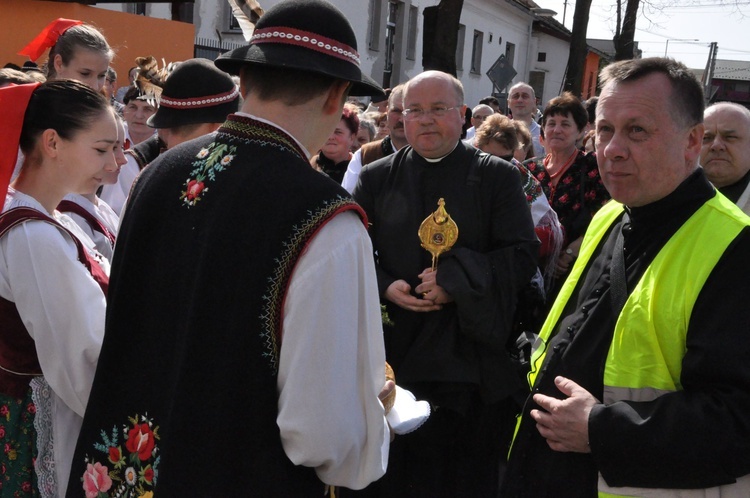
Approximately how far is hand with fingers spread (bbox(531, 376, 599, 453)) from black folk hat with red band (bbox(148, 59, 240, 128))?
6.04 ft

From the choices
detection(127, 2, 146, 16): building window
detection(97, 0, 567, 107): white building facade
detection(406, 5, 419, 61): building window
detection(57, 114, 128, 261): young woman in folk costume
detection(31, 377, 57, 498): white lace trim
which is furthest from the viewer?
detection(406, 5, 419, 61): building window

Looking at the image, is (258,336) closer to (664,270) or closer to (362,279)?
(362,279)

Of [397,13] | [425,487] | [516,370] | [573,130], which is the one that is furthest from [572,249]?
[397,13]

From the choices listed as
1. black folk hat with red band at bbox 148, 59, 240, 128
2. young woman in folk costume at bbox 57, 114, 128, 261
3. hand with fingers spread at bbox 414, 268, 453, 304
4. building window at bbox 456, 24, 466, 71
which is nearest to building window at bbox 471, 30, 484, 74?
building window at bbox 456, 24, 466, 71

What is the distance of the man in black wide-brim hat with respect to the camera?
5.39 feet

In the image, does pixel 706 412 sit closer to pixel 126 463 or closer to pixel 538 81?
pixel 126 463

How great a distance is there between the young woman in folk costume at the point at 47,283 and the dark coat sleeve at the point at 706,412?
5.04ft

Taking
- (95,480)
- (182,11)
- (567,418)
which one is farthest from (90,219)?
(182,11)

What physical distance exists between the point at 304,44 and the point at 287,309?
63 centimetres

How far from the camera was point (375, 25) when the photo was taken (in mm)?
24000

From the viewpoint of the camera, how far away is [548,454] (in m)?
2.27

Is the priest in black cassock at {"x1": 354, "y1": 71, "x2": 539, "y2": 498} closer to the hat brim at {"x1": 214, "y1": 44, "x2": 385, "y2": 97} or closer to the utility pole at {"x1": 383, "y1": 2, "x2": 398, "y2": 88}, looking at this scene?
the hat brim at {"x1": 214, "y1": 44, "x2": 385, "y2": 97}

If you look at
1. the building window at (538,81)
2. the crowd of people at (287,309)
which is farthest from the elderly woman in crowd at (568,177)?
the building window at (538,81)

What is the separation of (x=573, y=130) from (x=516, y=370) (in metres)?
2.60
